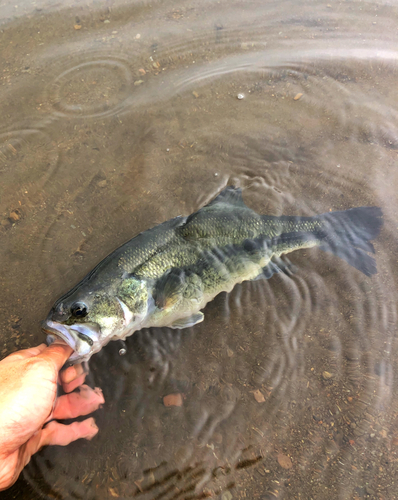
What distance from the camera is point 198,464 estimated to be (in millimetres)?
2633

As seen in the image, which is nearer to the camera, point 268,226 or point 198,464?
point 198,464

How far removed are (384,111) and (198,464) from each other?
16.9 feet

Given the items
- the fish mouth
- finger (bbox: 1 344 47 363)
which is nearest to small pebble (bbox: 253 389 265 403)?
the fish mouth

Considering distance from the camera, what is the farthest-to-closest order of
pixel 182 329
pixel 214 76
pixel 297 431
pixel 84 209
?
pixel 214 76
pixel 84 209
pixel 182 329
pixel 297 431

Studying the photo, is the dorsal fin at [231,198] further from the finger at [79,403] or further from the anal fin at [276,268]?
the finger at [79,403]

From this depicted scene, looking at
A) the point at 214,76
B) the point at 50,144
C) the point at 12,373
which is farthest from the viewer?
the point at 214,76

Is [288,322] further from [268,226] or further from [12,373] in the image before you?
[12,373]

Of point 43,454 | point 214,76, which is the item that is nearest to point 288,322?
point 43,454

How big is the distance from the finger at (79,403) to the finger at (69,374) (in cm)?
11

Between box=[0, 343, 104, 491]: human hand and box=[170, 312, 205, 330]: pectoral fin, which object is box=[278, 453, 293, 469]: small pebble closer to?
box=[170, 312, 205, 330]: pectoral fin

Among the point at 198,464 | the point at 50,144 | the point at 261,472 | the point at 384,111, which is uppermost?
the point at 50,144

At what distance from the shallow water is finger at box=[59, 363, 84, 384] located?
0.19 meters

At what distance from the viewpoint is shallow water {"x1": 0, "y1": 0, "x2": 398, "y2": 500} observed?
105 inches

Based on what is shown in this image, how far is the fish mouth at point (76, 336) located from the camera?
8.57ft
